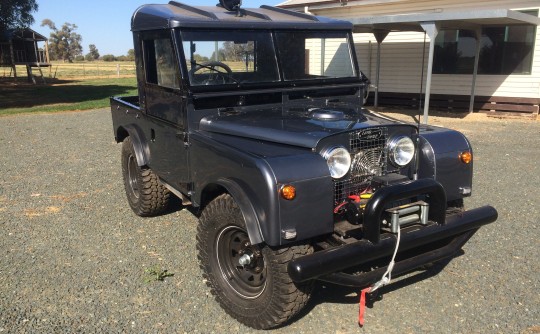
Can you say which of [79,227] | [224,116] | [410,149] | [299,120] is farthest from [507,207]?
[79,227]

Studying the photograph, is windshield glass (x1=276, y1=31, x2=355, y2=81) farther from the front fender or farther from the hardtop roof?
the front fender

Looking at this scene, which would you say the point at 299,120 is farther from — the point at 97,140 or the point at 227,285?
the point at 97,140

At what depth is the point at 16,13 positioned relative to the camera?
24.4m

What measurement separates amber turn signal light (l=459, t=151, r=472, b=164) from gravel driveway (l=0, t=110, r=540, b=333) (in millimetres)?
993

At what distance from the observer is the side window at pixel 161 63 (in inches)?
149

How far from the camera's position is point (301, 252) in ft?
9.23

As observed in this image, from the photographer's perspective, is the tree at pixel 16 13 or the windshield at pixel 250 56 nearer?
the windshield at pixel 250 56

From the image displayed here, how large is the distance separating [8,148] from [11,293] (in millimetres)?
6828

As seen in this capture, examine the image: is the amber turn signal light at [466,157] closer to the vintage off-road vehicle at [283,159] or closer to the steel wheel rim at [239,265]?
the vintage off-road vehicle at [283,159]

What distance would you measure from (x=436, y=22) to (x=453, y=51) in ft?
10.9

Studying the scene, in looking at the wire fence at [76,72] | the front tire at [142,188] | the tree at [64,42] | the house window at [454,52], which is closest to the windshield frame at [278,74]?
the front tire at [142,188]

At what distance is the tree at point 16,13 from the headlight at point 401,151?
24.1m

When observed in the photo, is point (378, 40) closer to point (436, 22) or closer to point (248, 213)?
point (436, 22)

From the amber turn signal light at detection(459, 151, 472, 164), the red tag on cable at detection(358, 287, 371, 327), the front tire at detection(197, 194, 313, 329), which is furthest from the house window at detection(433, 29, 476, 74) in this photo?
the front tire at detection(197, 194, 313, 329)
